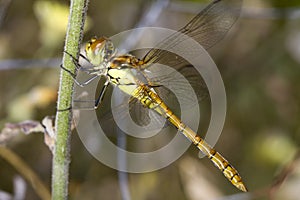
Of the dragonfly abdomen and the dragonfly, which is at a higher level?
the dragonfly

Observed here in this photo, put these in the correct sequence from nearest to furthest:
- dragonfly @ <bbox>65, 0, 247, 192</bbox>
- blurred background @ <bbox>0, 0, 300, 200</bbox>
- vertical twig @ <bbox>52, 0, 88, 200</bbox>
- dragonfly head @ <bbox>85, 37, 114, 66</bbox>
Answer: vertical twig @ <bbox>52, 0, 88, 200</bbox>
dragonfly head @ <bbox>85, 37, 114, 66</bbox>
dragonfly @ <bbox>65, 0, 247, 192</bbox>
blurred background @ <bbox>0, 0, 300, 200</bbox>

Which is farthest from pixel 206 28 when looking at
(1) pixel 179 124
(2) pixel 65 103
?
(2) pixel 65 103

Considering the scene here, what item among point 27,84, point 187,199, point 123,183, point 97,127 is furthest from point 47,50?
point 187,199

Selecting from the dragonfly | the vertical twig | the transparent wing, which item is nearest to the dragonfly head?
the dragonfly

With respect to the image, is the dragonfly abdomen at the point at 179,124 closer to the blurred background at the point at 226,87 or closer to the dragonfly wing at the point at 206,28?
the dragonfly wing at the point at 206,28

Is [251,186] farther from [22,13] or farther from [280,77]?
[22,13]

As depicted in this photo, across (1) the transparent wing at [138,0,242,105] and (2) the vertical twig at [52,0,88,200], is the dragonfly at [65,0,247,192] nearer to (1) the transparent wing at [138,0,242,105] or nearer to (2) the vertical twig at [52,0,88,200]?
(1) the transparent wing at [138,0,242,105]
